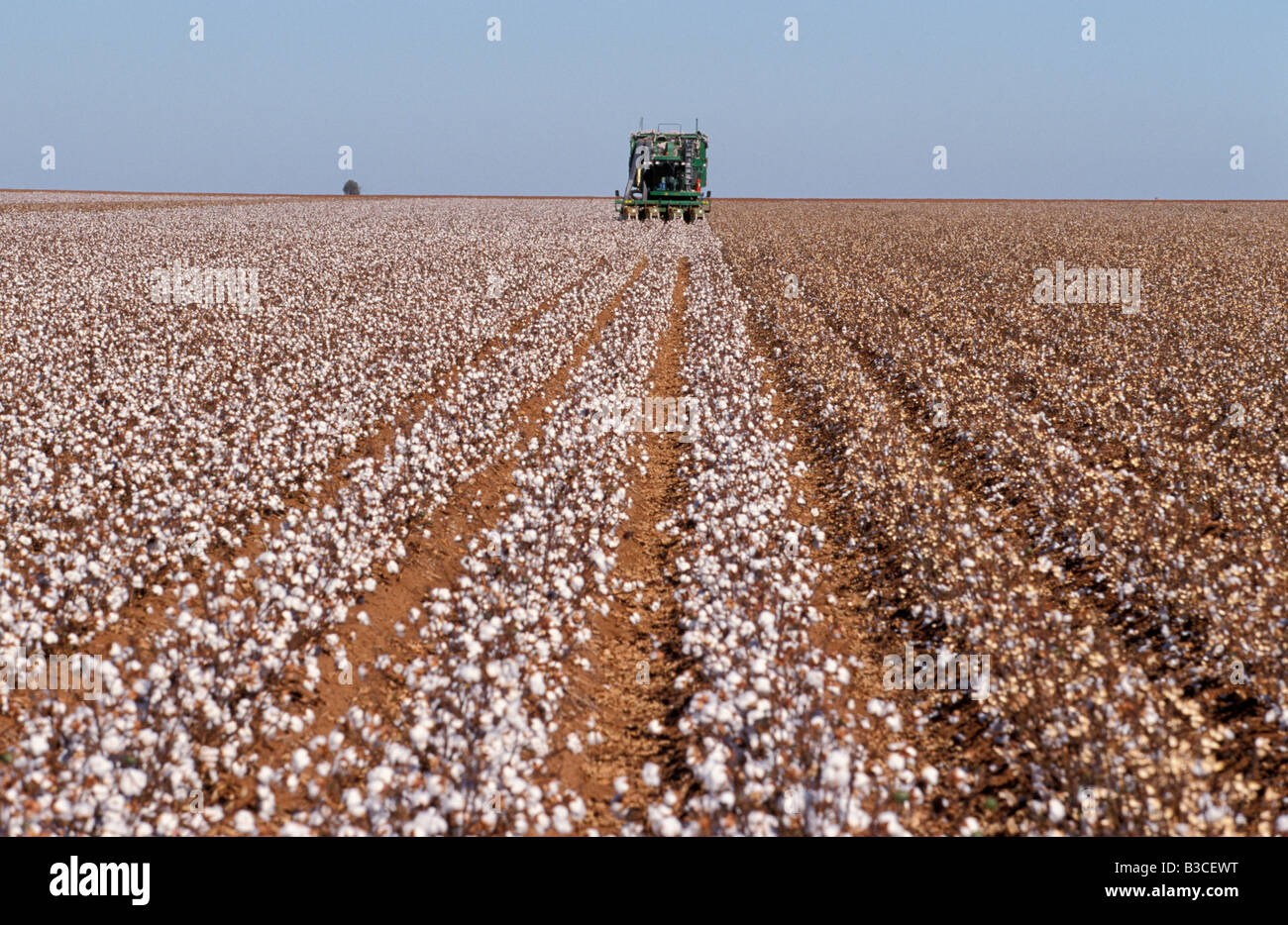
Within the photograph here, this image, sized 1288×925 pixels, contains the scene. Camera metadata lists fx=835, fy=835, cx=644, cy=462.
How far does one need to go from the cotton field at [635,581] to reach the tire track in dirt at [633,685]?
4cm

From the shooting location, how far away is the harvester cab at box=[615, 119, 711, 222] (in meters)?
47.0

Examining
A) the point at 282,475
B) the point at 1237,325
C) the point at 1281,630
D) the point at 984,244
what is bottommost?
the point at 1281,630

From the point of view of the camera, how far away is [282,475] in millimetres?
9680

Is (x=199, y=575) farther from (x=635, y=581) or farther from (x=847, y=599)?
(x=847, y=599)

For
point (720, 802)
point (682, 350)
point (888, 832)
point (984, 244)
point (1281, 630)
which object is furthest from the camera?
point (984, 244)

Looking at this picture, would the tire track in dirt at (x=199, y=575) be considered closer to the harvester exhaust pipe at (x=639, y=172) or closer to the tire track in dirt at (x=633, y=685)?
the tire track in dirt at (x=633, y=685)

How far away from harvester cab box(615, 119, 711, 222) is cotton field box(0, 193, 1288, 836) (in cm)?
3129

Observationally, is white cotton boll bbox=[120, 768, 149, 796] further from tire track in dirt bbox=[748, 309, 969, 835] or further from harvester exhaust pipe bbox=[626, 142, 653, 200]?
harvester exhaust pipe bbox=[626, 142, 653, 200]

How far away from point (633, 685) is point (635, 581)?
1636 mm

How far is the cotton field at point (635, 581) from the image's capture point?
5.00 metres

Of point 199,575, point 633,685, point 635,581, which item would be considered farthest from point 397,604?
point 633,685

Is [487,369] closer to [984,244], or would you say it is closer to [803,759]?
[803,759]

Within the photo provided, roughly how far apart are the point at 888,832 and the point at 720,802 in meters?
0.91
